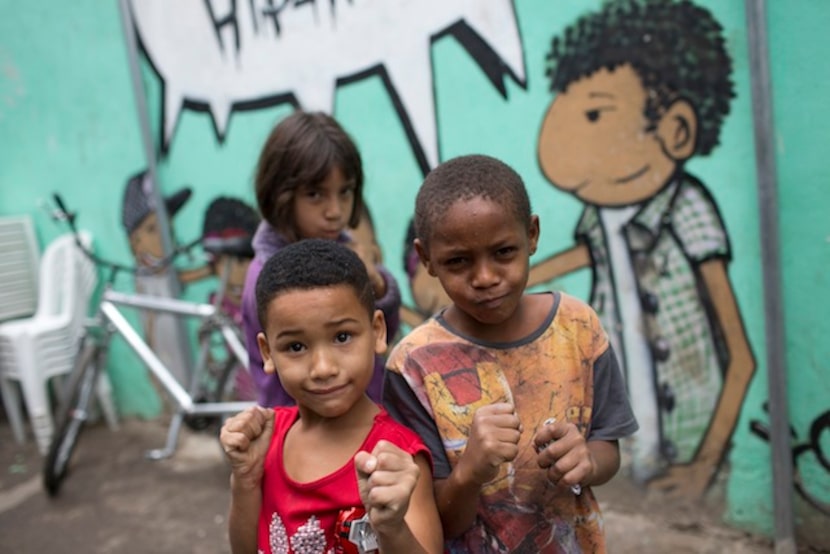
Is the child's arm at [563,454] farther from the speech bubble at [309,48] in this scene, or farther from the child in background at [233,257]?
the child in background at [233,257]

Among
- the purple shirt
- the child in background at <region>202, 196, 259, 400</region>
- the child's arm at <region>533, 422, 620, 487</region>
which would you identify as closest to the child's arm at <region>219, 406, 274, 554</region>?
the purple shirt

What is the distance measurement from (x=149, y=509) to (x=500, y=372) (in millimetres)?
2862

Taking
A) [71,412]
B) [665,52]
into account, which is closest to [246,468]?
[665,52]

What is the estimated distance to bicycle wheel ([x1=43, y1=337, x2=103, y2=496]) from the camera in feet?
12.3

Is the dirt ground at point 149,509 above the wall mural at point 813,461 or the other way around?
the other way around

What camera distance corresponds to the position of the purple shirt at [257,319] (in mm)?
1650

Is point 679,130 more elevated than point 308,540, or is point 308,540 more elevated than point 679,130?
point 679,130

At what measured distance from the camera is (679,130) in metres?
2.52

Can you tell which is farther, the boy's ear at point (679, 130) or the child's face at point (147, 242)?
the child's face at point (147, 242)

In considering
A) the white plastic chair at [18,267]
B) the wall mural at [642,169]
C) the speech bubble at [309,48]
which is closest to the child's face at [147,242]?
the speech bubble at [309,48]

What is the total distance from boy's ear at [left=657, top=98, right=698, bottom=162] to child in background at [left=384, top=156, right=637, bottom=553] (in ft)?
4.76

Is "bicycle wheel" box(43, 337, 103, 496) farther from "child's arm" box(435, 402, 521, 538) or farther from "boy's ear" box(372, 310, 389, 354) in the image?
"child's arm" box(435, 402, 521, 538)

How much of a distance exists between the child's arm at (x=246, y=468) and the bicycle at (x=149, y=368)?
7.35 ft

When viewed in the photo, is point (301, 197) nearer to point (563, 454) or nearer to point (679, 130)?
point (563, 454)
